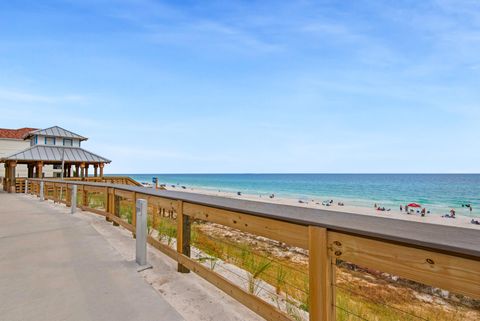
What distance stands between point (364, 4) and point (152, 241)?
1607cm

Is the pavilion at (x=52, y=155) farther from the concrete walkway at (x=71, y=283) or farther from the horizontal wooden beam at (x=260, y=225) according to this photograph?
the horizontal wooden beam at (x=260, y=225)

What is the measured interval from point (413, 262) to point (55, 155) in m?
29.1

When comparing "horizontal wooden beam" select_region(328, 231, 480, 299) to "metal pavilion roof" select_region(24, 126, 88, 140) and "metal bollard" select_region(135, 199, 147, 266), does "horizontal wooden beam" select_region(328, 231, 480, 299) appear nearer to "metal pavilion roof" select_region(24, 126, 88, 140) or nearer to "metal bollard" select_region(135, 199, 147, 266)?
"metal bollard" select_region(135, 199, 147, 266)

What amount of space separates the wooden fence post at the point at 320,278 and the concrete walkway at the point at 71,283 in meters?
1.52

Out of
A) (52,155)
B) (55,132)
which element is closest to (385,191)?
(52,155)

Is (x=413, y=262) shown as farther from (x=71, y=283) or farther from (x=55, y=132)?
(x=55, y=132)

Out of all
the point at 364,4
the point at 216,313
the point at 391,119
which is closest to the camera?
the point at 216,313

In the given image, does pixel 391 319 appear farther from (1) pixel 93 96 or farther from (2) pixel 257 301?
(1) pixel 93 96

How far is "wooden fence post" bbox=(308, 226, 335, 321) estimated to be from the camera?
193 centimetres

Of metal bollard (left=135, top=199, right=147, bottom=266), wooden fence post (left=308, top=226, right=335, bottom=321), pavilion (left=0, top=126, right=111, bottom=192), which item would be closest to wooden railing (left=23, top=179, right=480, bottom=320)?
wooden fence post (left=308, top=226, right=335, bottom=321)

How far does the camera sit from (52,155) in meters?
24.6

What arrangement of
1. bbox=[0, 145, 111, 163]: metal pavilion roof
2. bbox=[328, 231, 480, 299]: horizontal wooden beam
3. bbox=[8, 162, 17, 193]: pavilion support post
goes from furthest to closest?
bbox=[0, 145, 111, 163]: metal pavilion roof, bbox=[8, 162, 17, 193]: pavilion support post, bbox=[328, 231, 480, 299]: horizontal wooden beam

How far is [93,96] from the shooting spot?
2661 cm

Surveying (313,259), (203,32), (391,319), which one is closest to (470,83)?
(203,32)
